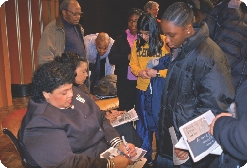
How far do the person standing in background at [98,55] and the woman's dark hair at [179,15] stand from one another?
238 cm

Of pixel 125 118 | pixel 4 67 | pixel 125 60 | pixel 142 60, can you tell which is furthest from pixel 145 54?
pixel 4 67

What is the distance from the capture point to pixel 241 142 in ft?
4.23

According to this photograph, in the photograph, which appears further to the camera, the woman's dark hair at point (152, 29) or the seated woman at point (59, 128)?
the woman's dark hair at point (152, 29)

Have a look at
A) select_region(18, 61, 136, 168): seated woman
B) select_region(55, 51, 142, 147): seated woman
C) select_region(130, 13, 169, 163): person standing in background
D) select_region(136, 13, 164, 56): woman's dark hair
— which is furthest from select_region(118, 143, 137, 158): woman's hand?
select_region(136, 13, 164, 56): woman's dark hair

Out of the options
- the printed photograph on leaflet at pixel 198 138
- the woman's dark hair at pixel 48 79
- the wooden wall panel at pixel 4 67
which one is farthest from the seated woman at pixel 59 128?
the wooden wall panel at pixel 4 67

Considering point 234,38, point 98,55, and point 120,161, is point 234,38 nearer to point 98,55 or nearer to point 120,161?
point 120,161

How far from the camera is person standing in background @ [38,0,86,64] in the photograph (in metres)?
3.52

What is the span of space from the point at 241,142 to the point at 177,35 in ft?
2.74

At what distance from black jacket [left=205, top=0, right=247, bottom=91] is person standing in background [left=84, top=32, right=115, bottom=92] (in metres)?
2.24

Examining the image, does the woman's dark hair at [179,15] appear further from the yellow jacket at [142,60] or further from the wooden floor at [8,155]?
the wooden floor at [8,155]

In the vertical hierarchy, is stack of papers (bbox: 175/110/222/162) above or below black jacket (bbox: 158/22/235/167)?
below

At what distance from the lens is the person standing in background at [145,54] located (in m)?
2.91

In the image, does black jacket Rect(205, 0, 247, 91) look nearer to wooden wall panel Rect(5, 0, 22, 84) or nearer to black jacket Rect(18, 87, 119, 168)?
black jacket Rect(18, 87, 119, 168)

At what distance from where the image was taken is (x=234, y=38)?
2188 mm
